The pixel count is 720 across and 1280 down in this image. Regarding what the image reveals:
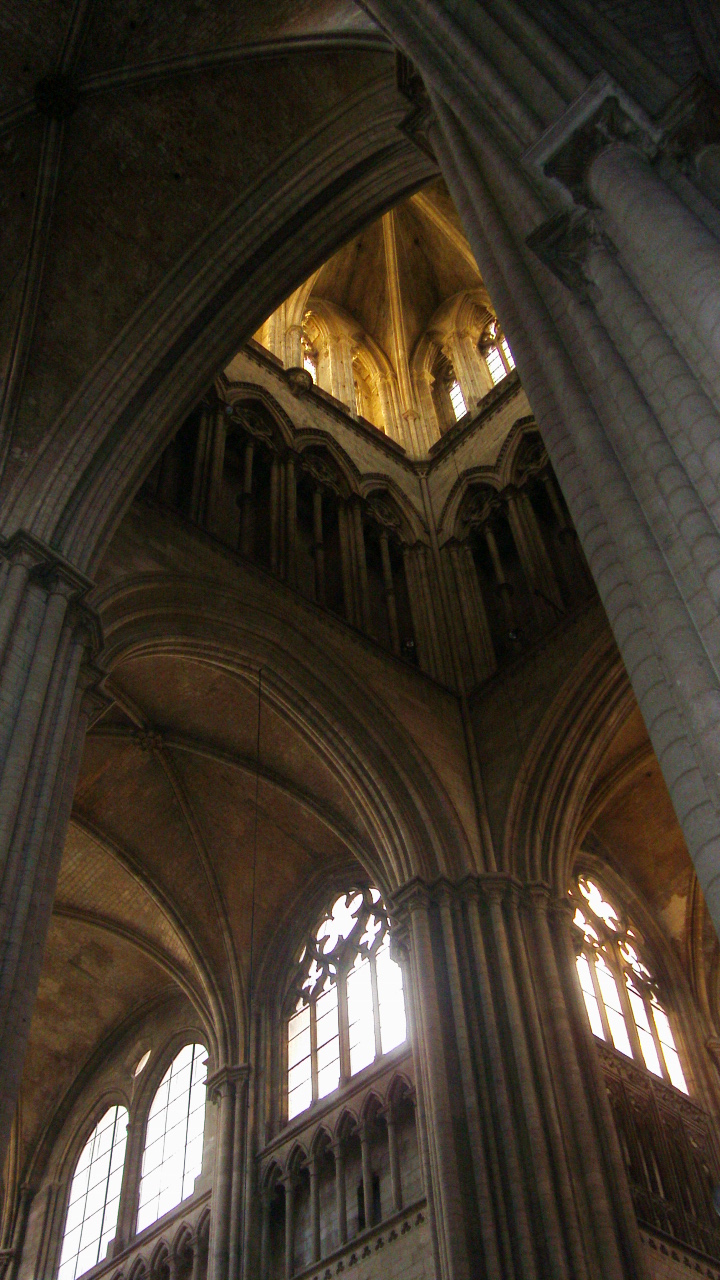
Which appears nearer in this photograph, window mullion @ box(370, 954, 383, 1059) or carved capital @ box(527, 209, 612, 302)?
carved capital @ box(527, 209, 612, 302)

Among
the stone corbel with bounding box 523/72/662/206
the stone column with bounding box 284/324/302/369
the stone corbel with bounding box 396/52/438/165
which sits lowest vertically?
the stone corbel with bounding box 523/72/662/206

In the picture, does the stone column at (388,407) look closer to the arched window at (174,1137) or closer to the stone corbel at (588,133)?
the arched window at (174,1137)

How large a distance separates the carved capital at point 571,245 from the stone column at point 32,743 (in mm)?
4771

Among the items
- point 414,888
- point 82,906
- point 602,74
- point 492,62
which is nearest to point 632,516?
point 602,74

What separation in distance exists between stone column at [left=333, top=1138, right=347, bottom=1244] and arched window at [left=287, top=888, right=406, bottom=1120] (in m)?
0.87

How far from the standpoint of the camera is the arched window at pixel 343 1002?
1377cm

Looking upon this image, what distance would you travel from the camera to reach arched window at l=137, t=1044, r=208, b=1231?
49.9 ft

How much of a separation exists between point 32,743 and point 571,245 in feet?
16.3

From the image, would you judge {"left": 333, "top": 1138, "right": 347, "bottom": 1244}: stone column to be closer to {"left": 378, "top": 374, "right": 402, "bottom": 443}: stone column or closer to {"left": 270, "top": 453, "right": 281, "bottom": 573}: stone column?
{"left": 270, "top": 453, "right": 281, "bottom": 573}: stone column

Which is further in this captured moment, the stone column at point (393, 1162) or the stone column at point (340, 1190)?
the stone column at point (340, 1190)

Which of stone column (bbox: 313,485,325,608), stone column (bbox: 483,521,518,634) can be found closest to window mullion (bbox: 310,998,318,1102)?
stone column (bbox: 313,485,325,608)

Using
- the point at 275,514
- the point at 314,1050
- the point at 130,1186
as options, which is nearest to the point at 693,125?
the point at 275,514

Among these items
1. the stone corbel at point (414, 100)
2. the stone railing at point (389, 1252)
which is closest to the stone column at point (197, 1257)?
the stone railing at point (389, 1252)

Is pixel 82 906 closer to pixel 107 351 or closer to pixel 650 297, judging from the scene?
pixel 107 351
